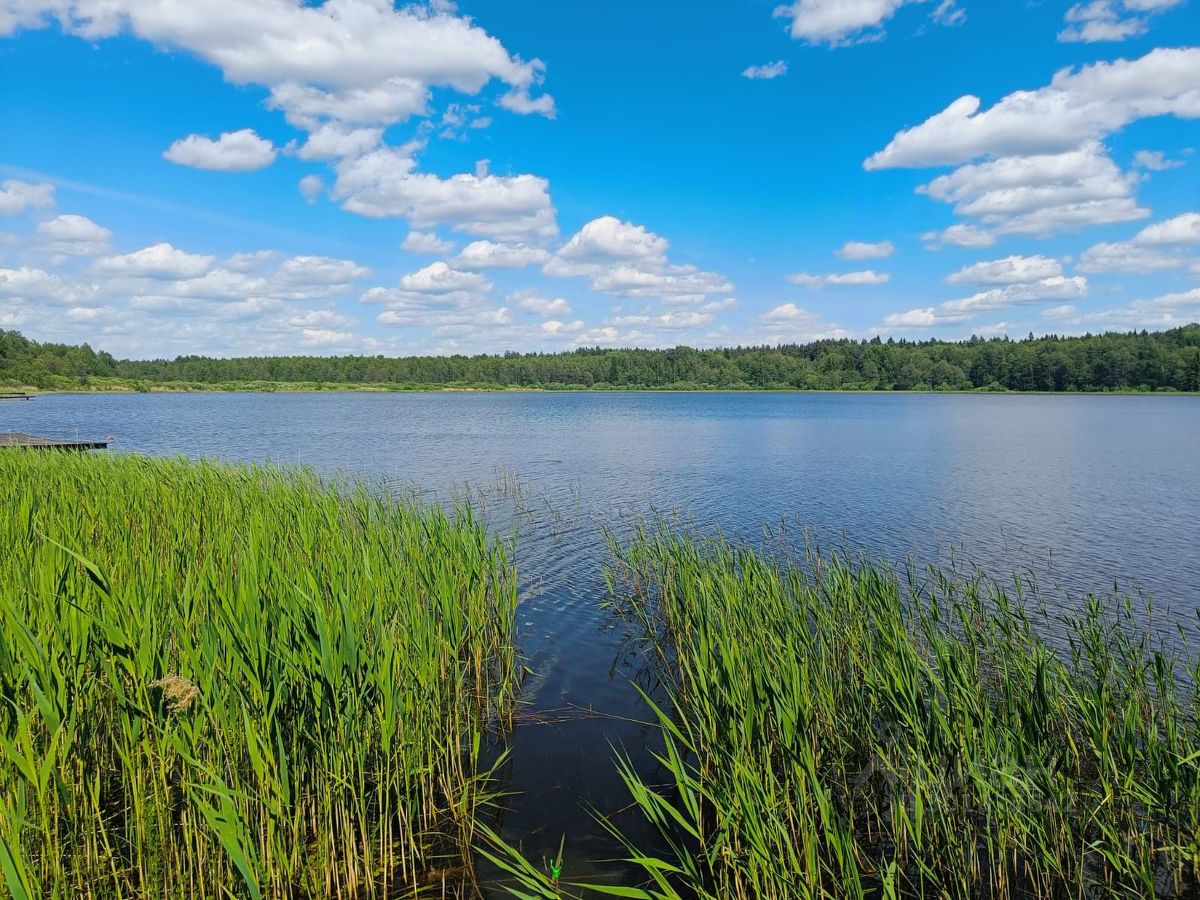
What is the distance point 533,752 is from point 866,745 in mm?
3062

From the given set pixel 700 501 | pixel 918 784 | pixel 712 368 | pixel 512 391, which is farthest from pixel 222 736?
pixel 712 368

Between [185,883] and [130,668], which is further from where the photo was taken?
[185,883]

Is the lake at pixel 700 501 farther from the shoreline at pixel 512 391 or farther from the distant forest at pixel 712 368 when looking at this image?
the distant forest at pixel 712 368

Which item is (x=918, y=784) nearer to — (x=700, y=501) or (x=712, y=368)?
(x=700, y=501)

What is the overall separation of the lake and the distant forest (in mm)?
78845

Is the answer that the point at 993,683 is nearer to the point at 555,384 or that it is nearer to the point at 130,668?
the point at 130,668

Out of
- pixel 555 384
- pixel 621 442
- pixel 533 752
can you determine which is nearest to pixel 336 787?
pixel 533 752

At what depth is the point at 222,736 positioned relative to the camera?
13.8ft

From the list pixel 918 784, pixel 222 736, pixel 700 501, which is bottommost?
pixel 700 501

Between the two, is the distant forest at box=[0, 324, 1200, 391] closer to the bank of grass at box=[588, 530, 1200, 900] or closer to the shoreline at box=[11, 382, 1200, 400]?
the shoreline at box=[11, 382, 1200, 400]

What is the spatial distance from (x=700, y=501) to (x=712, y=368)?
136m

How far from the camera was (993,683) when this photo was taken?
7.43 m

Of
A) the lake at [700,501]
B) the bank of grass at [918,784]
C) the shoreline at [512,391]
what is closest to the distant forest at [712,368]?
the shoreline at [512,391]

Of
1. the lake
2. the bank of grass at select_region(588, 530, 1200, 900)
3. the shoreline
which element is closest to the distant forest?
the shoreline
